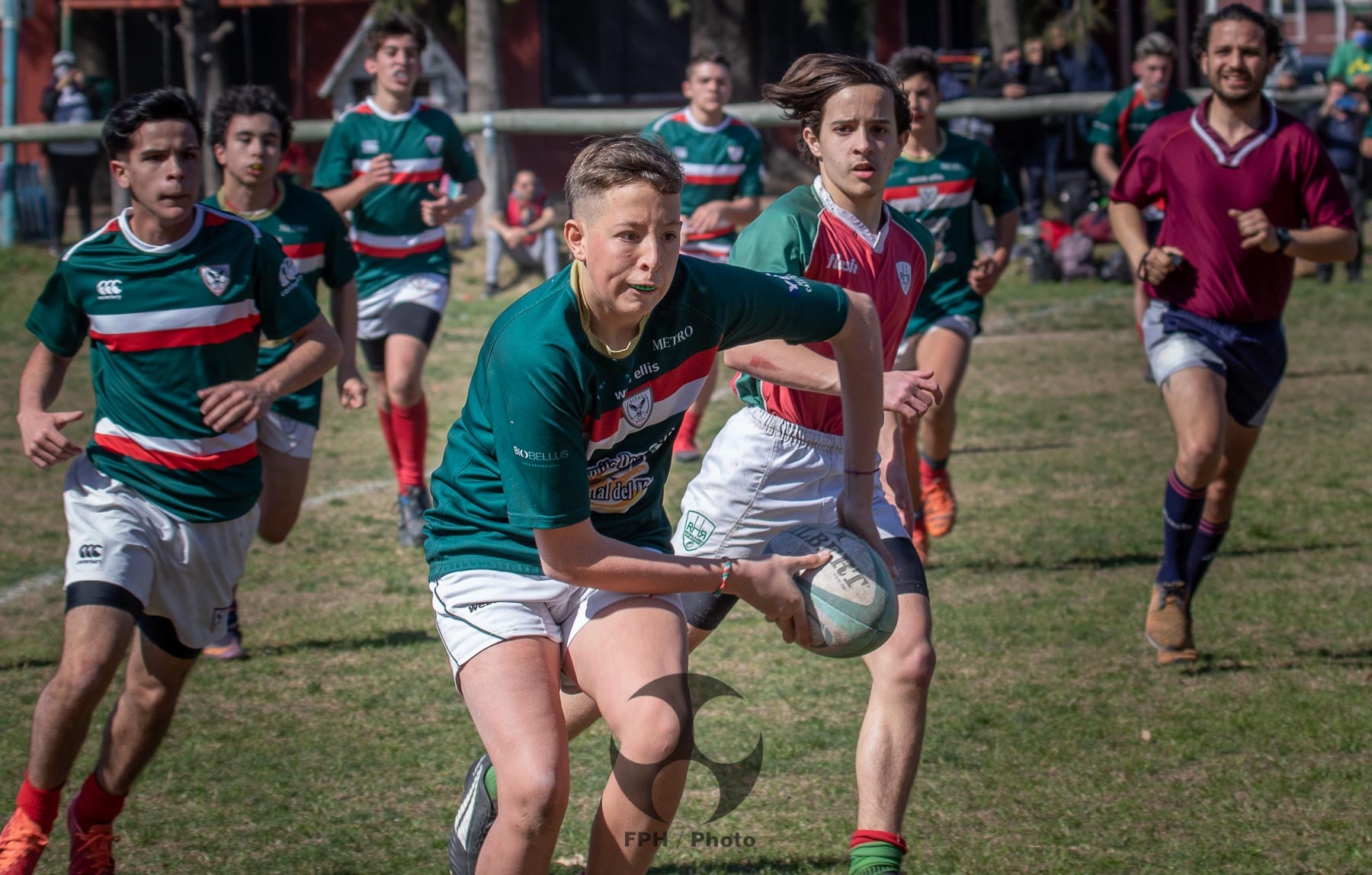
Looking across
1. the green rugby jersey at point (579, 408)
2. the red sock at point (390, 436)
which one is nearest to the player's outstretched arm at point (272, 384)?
the green rugby jersey at point (579, 408)

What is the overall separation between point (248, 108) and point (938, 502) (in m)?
3.84

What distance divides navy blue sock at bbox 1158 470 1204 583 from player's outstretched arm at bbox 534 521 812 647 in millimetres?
2922

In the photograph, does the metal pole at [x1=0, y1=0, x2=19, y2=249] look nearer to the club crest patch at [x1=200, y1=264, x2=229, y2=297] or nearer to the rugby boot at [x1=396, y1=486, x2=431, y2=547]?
the rugby boot at [x1=396, y1=486, x2=431, y2=547]

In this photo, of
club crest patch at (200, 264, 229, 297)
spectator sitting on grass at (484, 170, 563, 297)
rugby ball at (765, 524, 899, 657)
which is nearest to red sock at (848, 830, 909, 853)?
rugby ball at (765, 524, 899, 657)

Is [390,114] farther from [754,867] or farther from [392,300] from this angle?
[754,867]

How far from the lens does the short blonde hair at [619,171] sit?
10.9 feet

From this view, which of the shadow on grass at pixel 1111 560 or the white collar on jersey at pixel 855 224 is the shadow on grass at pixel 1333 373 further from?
the white collar on jersey at pixel 855 224

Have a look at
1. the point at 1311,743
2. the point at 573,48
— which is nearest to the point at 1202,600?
the point at 1311,743

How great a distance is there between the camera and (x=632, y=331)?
3.45 m

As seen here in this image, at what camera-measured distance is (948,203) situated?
792 centimetres

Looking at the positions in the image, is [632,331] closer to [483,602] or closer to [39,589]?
[483,602]

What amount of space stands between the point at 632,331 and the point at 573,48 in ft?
79.3

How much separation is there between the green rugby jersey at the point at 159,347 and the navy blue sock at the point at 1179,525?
3438mm

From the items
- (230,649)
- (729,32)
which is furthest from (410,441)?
(729,32)
